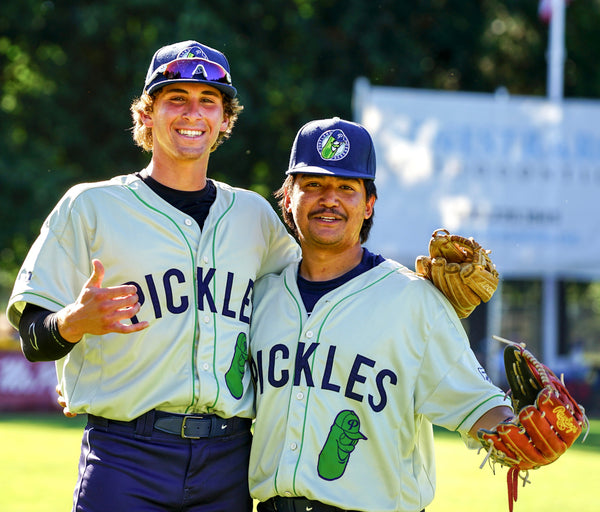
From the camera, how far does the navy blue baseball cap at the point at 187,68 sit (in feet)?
12.7

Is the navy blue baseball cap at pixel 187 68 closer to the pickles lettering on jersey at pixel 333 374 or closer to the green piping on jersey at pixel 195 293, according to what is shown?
the green piping on jersey at pixel 195 293

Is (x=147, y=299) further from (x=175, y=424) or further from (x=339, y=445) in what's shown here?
(x=339, y=445)

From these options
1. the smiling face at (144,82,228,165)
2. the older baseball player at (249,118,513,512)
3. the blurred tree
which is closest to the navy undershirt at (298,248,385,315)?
the older baseball player at (249,118,513,512)

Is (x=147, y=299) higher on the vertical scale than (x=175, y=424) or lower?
higher

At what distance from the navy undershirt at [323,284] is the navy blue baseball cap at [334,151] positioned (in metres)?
0.37

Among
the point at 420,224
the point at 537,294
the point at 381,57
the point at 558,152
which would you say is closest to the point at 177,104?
the point at 420,224

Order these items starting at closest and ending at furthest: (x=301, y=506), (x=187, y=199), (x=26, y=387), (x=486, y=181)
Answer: (x=301, y=506) < (x=187, y=199) < (x=26, y=387) < (x=486, y=181)

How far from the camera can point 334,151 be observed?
150 inches

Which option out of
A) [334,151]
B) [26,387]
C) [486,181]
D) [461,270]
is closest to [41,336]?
[334,151]

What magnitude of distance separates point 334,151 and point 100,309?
4.02 ft

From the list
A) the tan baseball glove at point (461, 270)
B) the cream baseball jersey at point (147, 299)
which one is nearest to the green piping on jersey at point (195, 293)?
the cream baseball jersey at point (147, 299)

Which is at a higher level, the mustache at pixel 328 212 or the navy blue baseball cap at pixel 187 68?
the navy blue baseball cap at pixel 187 68

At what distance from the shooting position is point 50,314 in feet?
11.4

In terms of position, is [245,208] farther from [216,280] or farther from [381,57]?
[381,57]
